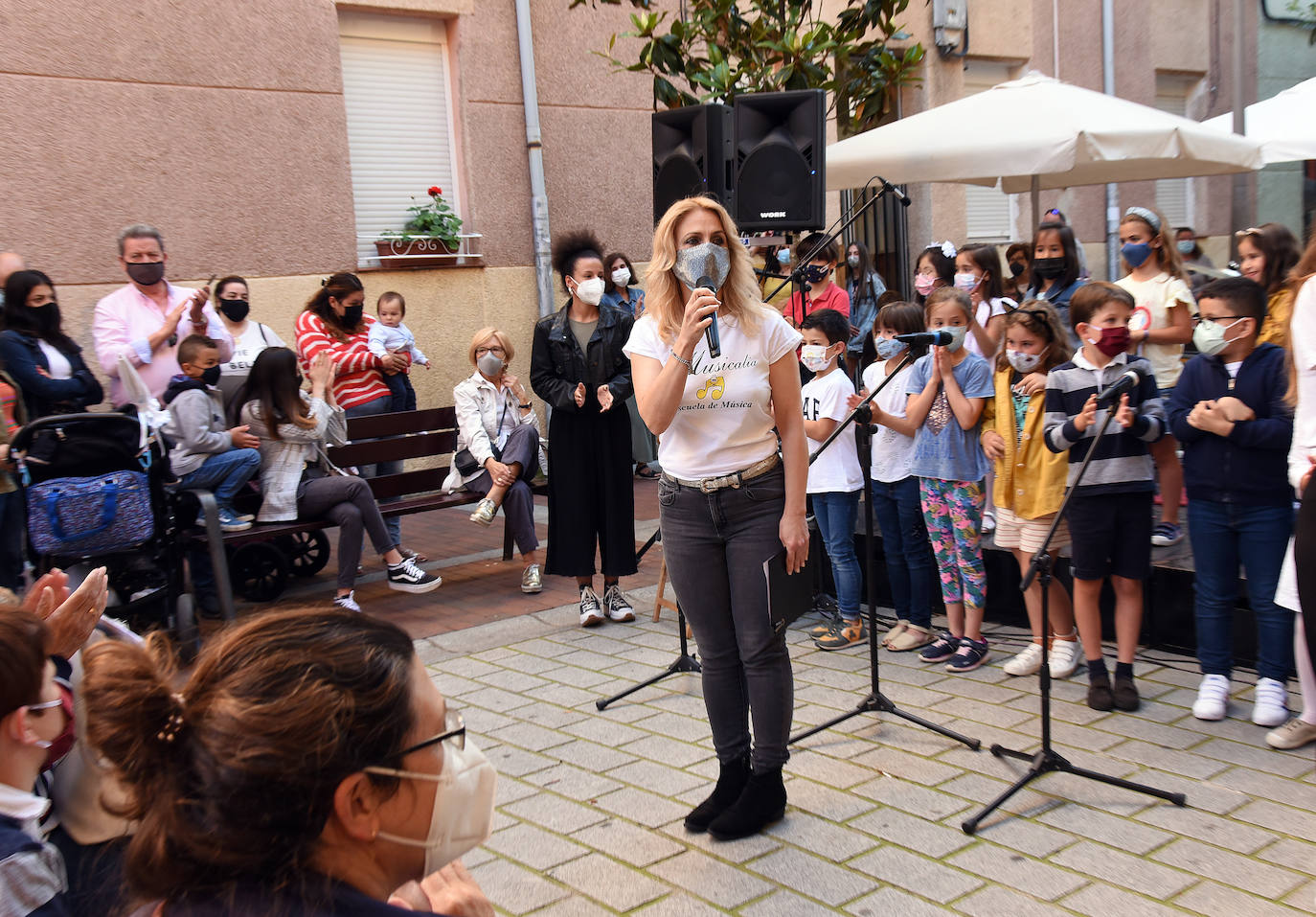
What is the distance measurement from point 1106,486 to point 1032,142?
2.82 m

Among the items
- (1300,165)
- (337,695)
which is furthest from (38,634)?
(1300,165)

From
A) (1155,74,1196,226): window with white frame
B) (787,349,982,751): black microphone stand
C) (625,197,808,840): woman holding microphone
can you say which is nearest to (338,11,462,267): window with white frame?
(787,349,982,751): black microphone stand

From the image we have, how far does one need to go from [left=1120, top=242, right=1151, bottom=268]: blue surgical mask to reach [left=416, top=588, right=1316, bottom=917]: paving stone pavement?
2476 mm

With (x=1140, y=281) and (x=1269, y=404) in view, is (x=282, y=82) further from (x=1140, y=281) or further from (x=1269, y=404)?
(x=1269, y=404)

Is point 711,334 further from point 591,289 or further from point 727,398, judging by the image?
point 591,289

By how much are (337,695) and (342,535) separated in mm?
5455

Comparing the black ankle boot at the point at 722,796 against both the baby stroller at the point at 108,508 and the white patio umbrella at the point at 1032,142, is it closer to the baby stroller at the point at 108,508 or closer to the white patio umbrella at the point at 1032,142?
the baby stroller at the point at 108,508

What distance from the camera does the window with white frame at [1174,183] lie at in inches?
620

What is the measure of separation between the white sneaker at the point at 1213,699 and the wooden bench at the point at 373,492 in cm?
455

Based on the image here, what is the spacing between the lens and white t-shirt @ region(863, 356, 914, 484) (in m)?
5.60

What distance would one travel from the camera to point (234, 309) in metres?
7.69

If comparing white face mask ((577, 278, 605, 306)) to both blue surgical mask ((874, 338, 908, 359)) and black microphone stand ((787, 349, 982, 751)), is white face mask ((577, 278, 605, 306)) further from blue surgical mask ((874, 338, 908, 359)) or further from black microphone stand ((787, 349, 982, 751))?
black microphone stand ((787, 349, 982, 751))

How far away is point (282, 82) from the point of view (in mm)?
9336

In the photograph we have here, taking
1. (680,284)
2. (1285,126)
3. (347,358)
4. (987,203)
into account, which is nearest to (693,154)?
(680,284)
